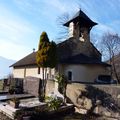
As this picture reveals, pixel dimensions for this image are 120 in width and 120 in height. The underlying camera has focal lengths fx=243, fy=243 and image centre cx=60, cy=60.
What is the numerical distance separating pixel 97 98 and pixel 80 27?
21020 mm

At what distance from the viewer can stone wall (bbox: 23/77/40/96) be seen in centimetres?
2459

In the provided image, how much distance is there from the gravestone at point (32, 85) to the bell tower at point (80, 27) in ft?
38.1

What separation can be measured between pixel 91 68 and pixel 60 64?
160 inches

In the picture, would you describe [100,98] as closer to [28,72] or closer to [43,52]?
[43,52]

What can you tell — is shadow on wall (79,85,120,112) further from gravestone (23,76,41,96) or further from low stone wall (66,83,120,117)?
gravestone (23,76,41,96)

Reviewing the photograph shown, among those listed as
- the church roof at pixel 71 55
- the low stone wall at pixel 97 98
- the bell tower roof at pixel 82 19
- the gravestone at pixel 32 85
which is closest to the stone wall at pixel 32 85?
the gravestone at pixel 32 85

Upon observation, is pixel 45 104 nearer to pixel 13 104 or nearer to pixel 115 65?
pixel 13 104

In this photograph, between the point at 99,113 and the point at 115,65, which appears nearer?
the point at 99,113

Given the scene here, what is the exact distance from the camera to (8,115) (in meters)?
15.5

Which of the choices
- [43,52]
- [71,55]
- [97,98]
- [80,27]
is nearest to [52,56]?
[43,52]

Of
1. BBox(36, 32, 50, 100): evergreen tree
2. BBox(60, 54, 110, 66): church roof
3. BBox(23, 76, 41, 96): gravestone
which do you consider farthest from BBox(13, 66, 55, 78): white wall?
BBox(36, 32, 50, 100): evergreen tree

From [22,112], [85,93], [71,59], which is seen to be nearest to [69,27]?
[71,59]

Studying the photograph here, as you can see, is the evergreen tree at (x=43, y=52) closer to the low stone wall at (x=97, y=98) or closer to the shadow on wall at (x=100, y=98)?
the low stone wall at (x=97, y=98)

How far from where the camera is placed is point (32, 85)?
2578 cm
